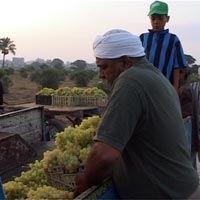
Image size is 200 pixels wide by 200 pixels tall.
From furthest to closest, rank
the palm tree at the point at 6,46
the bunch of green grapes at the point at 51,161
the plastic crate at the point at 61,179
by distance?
the palm tree at the point at 6,46 → the bunch of green grapes at the point at 51,161 → the plastic crate at the point at 61,179

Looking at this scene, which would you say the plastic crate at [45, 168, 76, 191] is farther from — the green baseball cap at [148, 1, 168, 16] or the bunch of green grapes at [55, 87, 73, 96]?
the bunch of green grapes at [55, 87, 73, 96]

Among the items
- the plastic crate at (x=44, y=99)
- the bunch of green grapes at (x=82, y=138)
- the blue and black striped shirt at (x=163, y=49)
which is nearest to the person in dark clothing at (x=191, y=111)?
the blue and black striped shirt at (x=163, y=49)

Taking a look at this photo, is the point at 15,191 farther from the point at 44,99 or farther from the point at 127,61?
the point at 44,99

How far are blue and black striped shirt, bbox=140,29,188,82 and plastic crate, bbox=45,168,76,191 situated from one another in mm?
2756

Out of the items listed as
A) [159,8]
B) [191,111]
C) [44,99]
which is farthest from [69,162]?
[44,99]

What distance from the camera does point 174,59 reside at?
5980mm

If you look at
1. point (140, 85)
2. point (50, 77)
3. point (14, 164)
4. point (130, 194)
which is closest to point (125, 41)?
point (140, 85)

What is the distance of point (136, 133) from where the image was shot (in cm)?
280

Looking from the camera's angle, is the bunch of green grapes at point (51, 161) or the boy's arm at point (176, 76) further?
the boy's arm at point (176, 76)

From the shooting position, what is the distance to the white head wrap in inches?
114

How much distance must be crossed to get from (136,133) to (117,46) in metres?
0.52

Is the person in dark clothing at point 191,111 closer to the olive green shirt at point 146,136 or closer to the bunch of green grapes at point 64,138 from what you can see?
the bunch of green grapes at point 64,138

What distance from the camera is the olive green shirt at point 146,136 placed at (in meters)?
2.68

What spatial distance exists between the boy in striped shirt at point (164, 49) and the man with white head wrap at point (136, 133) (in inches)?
115
